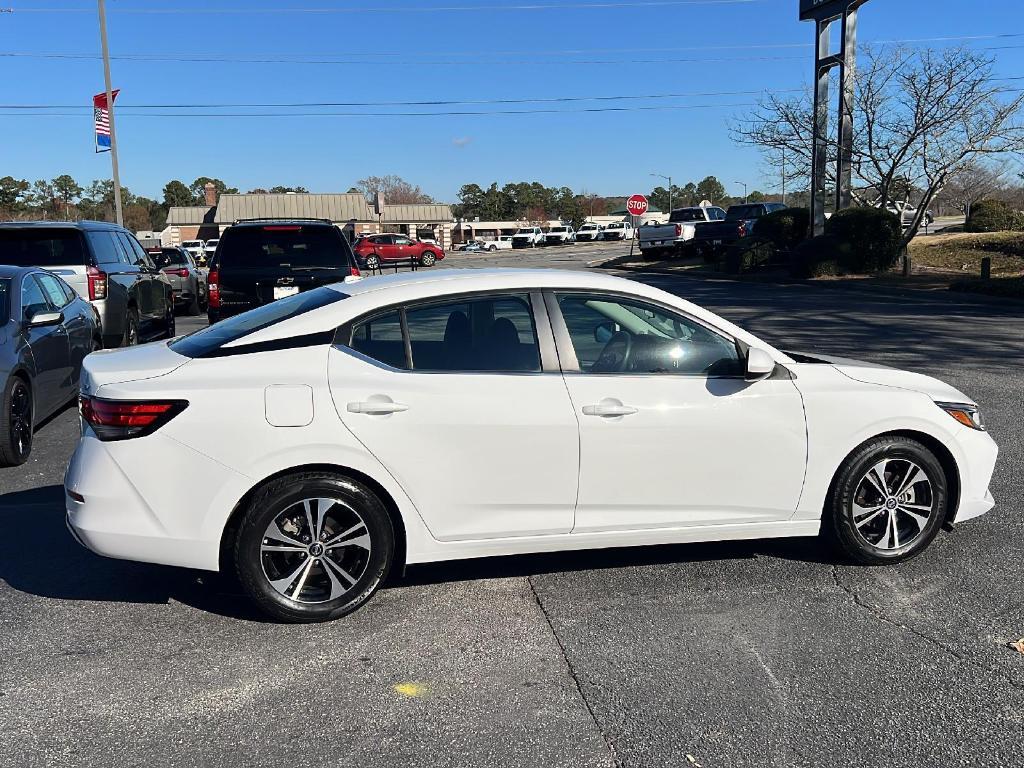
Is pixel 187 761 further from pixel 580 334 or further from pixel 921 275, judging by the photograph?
pixel 921 275

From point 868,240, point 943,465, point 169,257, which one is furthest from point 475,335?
point 868,240

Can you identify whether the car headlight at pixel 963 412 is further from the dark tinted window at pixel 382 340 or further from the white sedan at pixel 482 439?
the dark tinted window at pixel 382 340

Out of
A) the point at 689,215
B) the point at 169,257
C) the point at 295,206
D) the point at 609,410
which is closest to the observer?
the point at 609,410

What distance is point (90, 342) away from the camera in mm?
9242

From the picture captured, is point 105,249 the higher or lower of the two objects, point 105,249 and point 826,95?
the lower

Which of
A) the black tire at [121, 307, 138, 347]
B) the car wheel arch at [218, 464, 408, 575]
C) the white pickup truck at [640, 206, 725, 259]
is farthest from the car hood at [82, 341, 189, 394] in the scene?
the white pickup truck at [640, 206, 725, 259]

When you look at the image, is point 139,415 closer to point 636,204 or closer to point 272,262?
point 272,262

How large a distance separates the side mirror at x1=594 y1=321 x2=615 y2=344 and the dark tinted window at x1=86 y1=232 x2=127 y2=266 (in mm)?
8463

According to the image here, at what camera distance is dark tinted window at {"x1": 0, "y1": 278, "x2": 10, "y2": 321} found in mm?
7341

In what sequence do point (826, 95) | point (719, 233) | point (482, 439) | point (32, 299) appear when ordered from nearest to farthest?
point (482, 439), point (32, 299), point (826, 95), point (719, 233)

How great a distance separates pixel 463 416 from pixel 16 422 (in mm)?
4525

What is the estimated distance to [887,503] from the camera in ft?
15.7

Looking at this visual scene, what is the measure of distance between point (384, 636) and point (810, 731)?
1.82 meters

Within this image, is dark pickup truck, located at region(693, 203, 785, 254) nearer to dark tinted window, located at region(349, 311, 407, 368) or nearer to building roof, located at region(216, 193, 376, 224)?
dark tinted window, located at region(349, 311, 407, 368)
